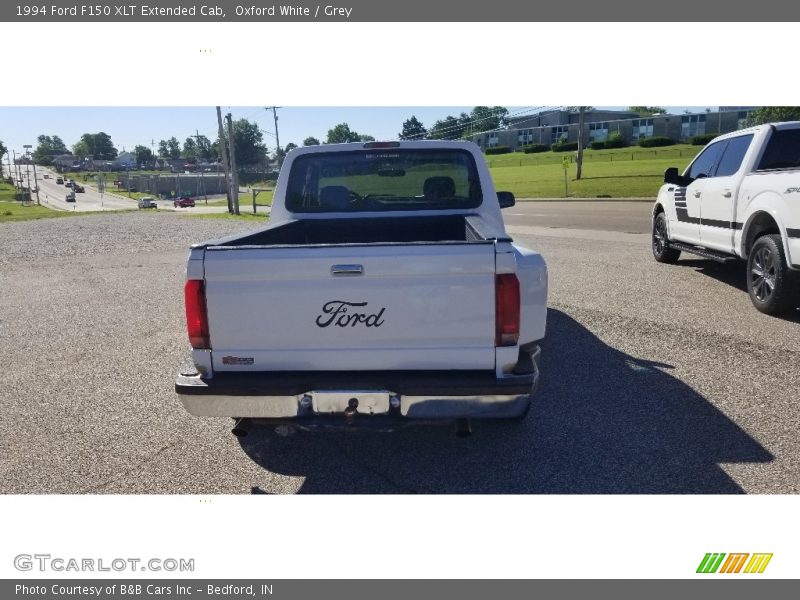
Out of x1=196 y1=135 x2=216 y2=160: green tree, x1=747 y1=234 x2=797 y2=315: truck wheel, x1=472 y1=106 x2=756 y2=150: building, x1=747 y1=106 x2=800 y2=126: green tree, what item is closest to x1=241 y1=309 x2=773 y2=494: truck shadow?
x1=747 y1=234 x2=797 y2=315: truck wheel

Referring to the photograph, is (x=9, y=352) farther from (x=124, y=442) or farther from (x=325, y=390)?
(x=325, y=390)

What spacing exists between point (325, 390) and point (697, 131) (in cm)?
8366

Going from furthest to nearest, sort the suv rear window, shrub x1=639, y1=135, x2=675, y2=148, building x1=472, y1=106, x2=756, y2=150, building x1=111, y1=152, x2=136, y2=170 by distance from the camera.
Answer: building x1=111, y1=152, x2=136, y2=170 < building x1=472, y1=106, x2=756, y2=150 < shrub x1=639, y1=135, x2=675, y2=148 < the suv rear window

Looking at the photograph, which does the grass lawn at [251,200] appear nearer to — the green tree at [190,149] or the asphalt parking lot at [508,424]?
the asphalt parking lot at [508,424]

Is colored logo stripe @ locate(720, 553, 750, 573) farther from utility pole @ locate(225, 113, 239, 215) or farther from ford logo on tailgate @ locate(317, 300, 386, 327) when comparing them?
utility pole @ locate(225, 113, 239, 215)

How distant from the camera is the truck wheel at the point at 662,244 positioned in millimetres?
10422

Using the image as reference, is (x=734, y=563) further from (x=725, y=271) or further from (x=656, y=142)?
(x=656, y=142)

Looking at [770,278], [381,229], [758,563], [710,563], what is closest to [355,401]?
[710,563]

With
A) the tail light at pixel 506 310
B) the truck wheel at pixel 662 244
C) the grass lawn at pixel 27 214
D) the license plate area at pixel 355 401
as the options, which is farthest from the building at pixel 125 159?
the tail light at pixel 506 310

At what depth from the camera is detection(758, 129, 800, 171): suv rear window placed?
741 centimetres

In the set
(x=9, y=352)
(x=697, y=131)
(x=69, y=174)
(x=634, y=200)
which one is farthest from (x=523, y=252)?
(x=69, y=174)

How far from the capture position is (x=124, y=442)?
4.21 meters

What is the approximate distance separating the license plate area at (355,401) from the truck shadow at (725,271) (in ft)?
22.5

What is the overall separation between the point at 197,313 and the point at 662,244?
30.6ft
